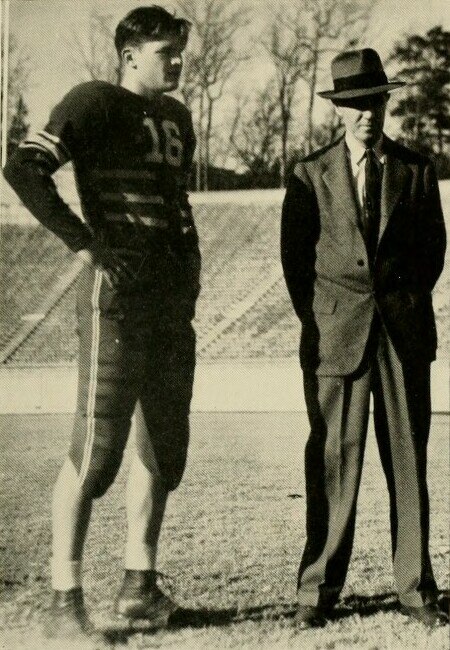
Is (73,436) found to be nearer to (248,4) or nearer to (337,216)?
(337,216)

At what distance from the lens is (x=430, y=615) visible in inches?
86.0

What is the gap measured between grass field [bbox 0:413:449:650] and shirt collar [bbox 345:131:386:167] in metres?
0.73

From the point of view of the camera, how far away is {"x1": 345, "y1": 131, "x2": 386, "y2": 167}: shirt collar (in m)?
2.23

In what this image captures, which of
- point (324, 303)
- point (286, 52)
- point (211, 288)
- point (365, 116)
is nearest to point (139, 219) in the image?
point (324, 303)

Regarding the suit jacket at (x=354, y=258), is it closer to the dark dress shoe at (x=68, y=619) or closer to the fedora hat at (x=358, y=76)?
the fedora hat at (x=358, y=76)

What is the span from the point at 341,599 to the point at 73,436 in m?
0.78

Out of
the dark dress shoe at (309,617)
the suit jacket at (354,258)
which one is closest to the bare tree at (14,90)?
the suit jacket at (354,258)

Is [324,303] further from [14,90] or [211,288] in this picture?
[211,288]

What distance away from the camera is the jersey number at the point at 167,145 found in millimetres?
2154

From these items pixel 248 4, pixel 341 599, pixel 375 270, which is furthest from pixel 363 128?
pixel 341 599

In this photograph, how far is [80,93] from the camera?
2131 mm

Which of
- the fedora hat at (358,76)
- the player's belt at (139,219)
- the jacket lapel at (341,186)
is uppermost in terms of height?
the fedora hat at (358,76)

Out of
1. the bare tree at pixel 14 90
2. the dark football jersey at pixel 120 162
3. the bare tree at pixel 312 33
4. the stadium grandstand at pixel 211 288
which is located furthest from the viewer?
the stadium grandstand at pixel 211 288

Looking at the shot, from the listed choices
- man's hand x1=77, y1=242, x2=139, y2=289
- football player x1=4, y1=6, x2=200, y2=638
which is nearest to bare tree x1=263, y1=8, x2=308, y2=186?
football player x1=4, y1=6, x2=200, y2=638
